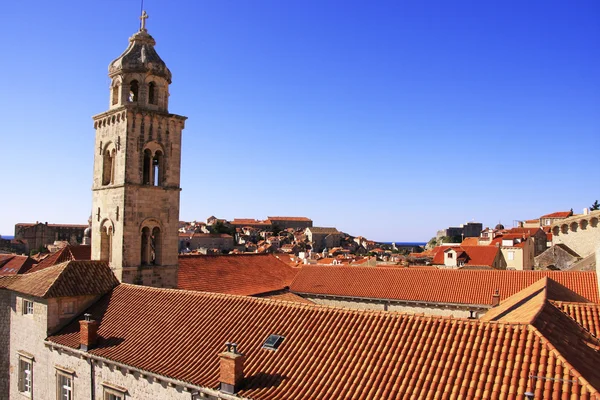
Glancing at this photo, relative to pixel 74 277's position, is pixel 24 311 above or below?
below

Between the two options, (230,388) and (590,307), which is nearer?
(230,388)

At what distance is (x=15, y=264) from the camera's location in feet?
130

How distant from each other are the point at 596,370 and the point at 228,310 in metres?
8.64

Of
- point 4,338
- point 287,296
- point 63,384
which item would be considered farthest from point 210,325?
point 287,296

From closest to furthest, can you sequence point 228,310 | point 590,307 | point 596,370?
point 596,370 → point 590,307 → point 228,310

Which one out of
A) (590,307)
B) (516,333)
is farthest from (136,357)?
(590,307)

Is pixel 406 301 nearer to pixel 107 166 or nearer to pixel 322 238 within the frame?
pixel 107 166

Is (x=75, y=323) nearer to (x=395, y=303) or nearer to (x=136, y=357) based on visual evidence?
(x=136, y=357)

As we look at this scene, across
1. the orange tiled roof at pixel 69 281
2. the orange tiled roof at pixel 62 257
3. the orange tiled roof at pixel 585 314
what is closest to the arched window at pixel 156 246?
the orange tiled roof at pixel 69 281

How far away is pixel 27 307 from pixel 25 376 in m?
2.43

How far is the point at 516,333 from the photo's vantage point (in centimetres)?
913

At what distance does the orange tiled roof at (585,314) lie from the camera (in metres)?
11.0

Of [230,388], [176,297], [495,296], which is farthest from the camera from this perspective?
[495,296]

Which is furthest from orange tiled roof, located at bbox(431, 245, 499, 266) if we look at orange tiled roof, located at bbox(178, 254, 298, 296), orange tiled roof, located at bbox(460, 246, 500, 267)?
orange tiled roof, located at bbox(178, 254, 298, 296)
